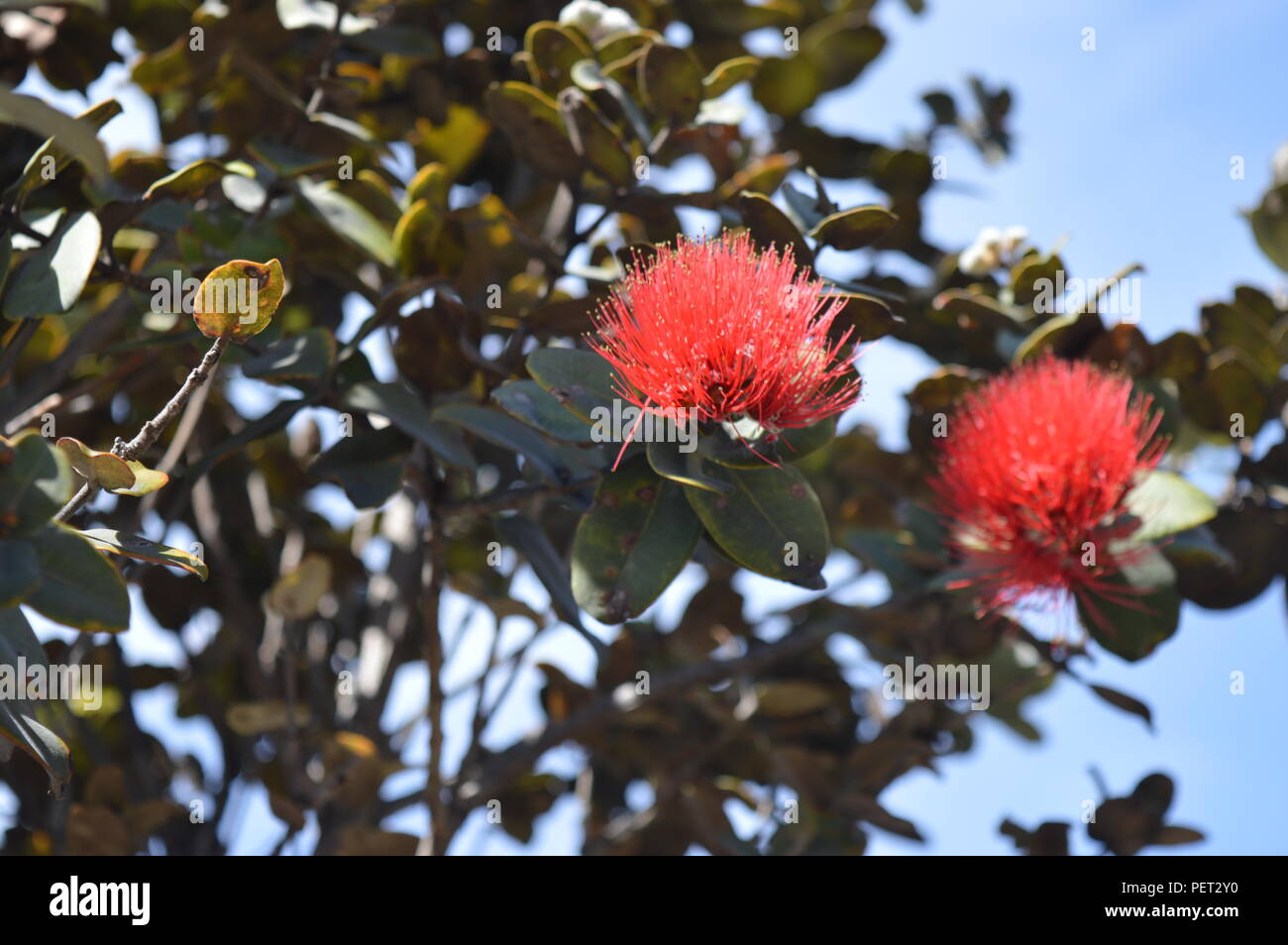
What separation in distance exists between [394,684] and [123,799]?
2.00ft

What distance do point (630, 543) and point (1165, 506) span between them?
88cm

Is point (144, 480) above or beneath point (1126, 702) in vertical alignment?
above

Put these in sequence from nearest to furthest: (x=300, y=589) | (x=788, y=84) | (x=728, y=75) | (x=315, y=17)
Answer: (x=728, y=75) → (x=315, y=17) → (x=300, y=589) → (x=788, y=84)

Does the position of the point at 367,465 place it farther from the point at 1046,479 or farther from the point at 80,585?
the point at 1046,479

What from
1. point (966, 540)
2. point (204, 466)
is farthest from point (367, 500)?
point (966, 540)

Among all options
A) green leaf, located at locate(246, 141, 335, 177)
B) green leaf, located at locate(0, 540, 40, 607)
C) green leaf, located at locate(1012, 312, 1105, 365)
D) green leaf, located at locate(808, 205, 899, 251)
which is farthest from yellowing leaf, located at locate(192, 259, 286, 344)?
green leaf, located at locate(1012, 312, 1105, 365)

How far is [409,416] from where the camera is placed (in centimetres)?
168

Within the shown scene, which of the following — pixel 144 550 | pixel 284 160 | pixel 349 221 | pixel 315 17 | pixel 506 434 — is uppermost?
pixel 315 17

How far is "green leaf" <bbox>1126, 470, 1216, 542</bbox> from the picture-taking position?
175 centimetres

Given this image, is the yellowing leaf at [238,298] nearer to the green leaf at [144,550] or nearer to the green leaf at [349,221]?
the green leaf at [144,550]

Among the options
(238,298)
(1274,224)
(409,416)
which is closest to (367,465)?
(409,416)

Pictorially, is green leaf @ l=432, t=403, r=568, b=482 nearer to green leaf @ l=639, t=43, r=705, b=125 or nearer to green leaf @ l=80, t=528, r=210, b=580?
green leaf @ l=80, t=528, r=210, b=580

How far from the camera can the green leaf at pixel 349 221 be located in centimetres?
178
